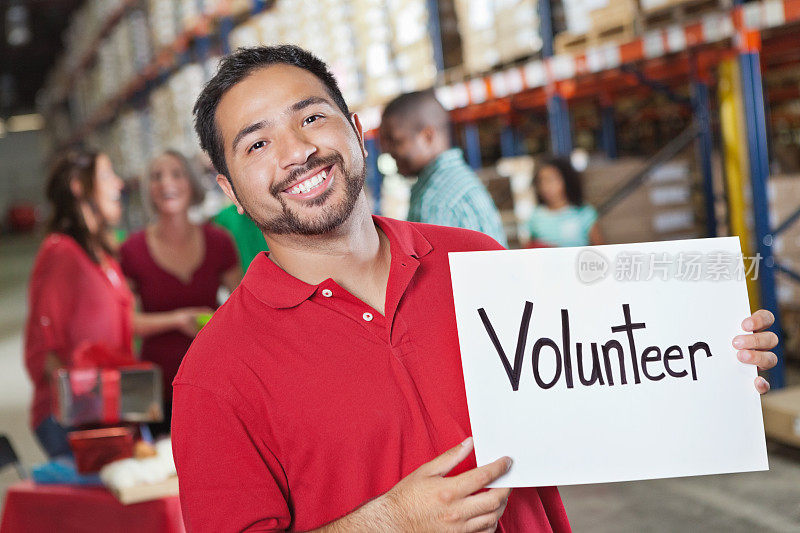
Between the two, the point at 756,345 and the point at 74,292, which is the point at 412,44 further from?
the point at 756,345

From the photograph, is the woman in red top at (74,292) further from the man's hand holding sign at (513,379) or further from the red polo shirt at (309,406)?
the man's hand holding sign at (513,379)

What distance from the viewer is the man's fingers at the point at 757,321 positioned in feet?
4.39

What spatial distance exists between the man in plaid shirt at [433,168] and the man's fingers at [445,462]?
160 centimetres

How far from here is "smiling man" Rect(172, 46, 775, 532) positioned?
1224 millimetres

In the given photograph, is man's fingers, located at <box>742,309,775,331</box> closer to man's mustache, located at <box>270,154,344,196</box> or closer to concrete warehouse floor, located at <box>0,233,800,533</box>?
man's mustache, located at <box>270,154,344,196</box>

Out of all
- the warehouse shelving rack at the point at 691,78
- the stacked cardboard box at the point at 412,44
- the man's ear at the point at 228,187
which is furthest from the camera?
the stacked cardboard box at the point at 412,44

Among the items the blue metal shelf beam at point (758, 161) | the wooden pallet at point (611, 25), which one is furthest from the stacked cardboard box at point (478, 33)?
the blue metal shelf beam at point (758, 161)

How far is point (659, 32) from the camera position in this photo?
4.72 meters

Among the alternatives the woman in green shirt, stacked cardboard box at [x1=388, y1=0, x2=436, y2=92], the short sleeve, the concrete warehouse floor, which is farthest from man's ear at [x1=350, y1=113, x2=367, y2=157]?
stacked cardboard box at [x1=388, y1=0, x2=436, y2=92]

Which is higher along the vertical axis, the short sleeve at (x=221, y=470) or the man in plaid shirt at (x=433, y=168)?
the man in plaid shirt at (x=433, y=168)

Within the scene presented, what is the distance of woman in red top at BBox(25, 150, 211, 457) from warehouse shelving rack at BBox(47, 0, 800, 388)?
3054 millimetres

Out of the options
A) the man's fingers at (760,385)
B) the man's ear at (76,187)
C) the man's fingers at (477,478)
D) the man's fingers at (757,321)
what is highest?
the man's ear at (76,187)

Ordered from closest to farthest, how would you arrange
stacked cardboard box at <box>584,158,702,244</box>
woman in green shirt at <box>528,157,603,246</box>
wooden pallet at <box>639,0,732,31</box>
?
wooden pallet at <box>639,0,732,31</box> → woman in green shirt at <box>528,157,603,246</box> → stacked cardboard box at <box>584,158,702,244</box>

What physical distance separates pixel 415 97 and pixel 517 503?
2.05 m
